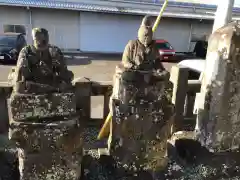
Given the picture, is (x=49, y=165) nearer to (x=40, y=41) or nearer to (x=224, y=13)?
(x=40, y=41)

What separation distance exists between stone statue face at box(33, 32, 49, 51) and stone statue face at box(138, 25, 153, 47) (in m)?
1.06

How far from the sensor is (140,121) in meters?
3.25

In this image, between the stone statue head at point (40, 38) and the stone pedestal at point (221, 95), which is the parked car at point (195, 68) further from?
the stone statue head at point (40, 38)

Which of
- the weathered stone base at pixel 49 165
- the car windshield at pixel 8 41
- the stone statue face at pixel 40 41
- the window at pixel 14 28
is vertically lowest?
the weathered stone base at pixel 49 165

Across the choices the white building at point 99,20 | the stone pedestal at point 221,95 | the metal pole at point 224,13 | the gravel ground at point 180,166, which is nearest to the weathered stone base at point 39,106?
the gravel ground at point 180,166

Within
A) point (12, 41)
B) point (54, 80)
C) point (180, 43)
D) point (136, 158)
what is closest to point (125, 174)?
point (136, 158)

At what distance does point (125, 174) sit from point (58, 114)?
117 centimetres

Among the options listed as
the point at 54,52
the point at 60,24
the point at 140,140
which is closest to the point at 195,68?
the point at 140,140

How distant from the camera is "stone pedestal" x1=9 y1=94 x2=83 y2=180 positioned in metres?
2.86

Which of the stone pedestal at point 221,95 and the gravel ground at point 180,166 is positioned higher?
the stone pedestal at point 221,95

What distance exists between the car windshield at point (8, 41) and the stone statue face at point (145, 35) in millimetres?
11073

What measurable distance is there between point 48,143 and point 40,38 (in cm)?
110

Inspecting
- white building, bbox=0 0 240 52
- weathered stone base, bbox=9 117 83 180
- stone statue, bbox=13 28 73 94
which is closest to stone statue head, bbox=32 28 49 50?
stone statue, bbox=13 28 73 94

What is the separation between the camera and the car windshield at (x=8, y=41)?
1294cm
